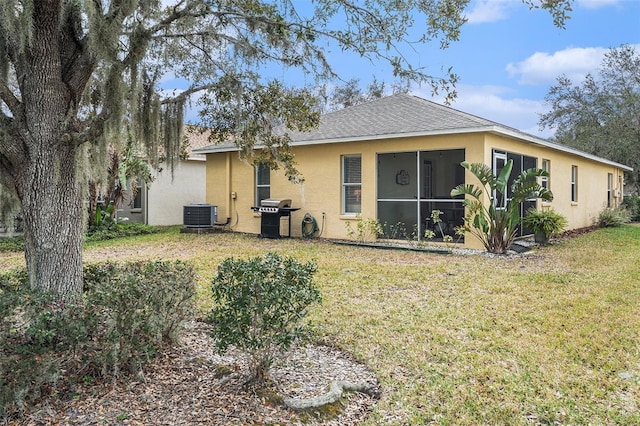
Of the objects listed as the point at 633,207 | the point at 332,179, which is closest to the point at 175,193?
the point at 332,179

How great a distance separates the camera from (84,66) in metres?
4.10

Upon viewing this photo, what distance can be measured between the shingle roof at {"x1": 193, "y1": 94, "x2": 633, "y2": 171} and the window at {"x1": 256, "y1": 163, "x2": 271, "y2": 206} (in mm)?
1080

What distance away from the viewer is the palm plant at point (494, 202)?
9.42m

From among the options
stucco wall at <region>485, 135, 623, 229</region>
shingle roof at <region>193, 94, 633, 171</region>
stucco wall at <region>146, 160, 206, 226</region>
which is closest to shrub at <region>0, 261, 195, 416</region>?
shingle roof at <region>193, 94, 633, 171</region>

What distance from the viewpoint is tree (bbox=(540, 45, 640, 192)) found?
26.2 metres

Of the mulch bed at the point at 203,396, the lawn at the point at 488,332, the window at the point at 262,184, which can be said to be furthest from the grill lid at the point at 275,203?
the mulch bed at the point at 203,396

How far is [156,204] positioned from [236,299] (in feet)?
48.9

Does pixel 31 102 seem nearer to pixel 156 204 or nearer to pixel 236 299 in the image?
pixel 236 299

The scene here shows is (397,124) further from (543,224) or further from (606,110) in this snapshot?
(606,110)

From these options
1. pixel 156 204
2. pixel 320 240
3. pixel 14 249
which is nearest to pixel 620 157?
pixel 320 240

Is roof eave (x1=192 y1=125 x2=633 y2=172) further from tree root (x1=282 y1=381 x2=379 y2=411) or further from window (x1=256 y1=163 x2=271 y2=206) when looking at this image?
tree root (x1=282 y1=381 x2=379 y2=411)

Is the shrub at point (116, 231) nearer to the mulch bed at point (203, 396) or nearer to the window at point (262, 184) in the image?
the window at point (262, 184)

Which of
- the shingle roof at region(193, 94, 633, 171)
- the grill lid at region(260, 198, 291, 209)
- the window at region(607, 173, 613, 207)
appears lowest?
the grill lid at region(260, 198, 291, 209)

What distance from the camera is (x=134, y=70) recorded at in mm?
4113
